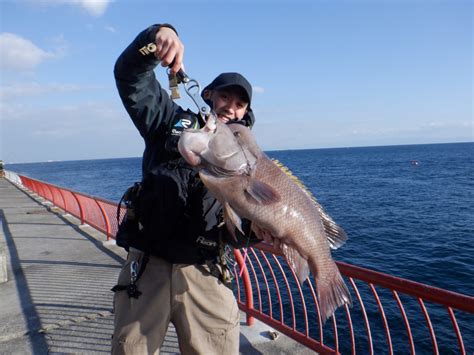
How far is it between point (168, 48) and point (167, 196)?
103cm

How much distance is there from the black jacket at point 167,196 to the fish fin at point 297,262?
504 millimetres

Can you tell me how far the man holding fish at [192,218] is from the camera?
247 centimetres

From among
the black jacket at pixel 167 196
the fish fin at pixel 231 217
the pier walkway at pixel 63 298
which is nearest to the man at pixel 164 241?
the black jacket at pixel 167 196

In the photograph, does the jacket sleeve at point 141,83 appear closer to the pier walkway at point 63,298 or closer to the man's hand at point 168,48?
the man's hand at point 168,48

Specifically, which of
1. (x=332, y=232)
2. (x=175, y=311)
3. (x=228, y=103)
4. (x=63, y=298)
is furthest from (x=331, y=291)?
(x=63, y=298)

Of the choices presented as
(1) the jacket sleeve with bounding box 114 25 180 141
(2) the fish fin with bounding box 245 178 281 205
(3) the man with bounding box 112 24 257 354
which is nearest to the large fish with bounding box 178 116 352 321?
→ (2) the fish fin with bounding box 245 178 281 205

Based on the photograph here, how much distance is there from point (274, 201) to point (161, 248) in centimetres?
91

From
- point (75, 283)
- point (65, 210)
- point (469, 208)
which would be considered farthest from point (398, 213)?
point (75, 283)

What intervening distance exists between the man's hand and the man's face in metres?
0.68

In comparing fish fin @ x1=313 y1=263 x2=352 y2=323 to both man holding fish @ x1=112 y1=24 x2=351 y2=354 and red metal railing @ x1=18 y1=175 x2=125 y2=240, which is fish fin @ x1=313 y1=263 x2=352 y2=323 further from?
red metal railing @ x1=18 y1=175 x2=125 y2=240

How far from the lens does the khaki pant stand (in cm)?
262

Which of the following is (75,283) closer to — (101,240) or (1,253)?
(1,253)

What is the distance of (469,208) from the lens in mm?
26828

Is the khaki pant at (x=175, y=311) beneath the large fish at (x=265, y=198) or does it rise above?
beneath
